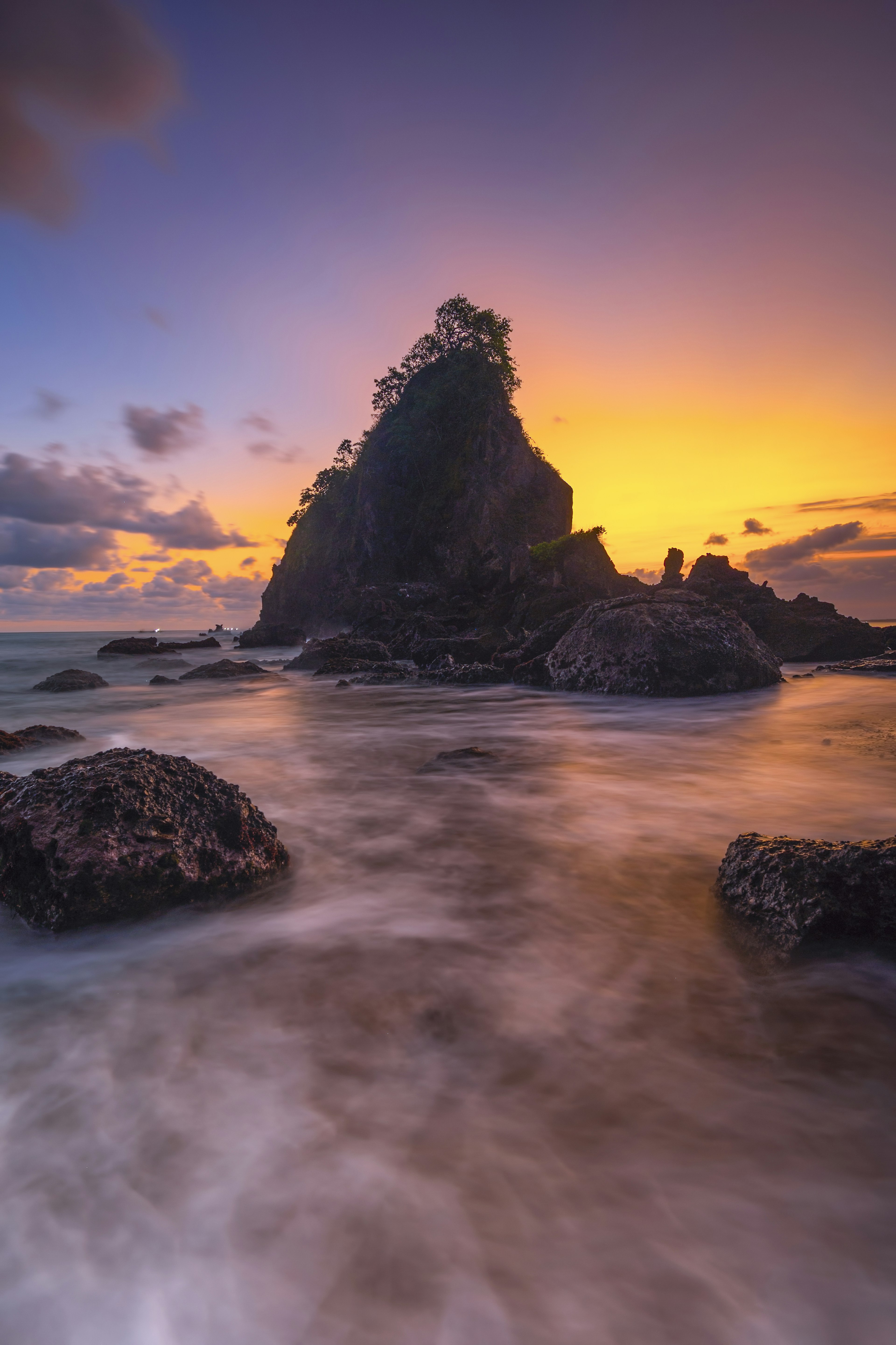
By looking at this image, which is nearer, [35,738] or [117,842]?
[117,842]

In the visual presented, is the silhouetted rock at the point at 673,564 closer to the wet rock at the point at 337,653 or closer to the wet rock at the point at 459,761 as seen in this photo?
the wet rock at the point at 337,653

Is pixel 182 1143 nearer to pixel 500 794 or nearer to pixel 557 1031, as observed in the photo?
pixel 557 1031

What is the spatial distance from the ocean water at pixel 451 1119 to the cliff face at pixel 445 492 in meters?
29.6

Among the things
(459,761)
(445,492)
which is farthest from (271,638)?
(459,761)

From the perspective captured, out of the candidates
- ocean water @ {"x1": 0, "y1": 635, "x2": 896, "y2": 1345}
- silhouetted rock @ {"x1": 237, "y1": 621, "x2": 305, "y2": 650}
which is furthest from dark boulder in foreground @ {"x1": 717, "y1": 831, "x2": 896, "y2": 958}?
silhouetted rock @ {"x1": 237, "y1": 621, "x2": 305, "y2": 650}

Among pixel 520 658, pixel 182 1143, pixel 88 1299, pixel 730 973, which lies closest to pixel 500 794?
pixel 730 973

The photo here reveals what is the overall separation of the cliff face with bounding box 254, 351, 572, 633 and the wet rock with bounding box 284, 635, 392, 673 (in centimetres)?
1291

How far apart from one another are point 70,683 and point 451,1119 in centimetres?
1644

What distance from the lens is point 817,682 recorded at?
1121 centimetres

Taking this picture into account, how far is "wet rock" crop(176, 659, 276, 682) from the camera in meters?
17.2

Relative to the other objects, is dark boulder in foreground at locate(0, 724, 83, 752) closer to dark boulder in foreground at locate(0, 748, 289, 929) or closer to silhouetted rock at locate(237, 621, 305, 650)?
dark boulder in foreground at locate(0, 748, 289, 929)

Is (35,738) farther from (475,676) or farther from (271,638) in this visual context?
(271,638)

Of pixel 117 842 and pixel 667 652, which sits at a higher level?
pixel 667 652

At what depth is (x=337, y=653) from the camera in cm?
1909
